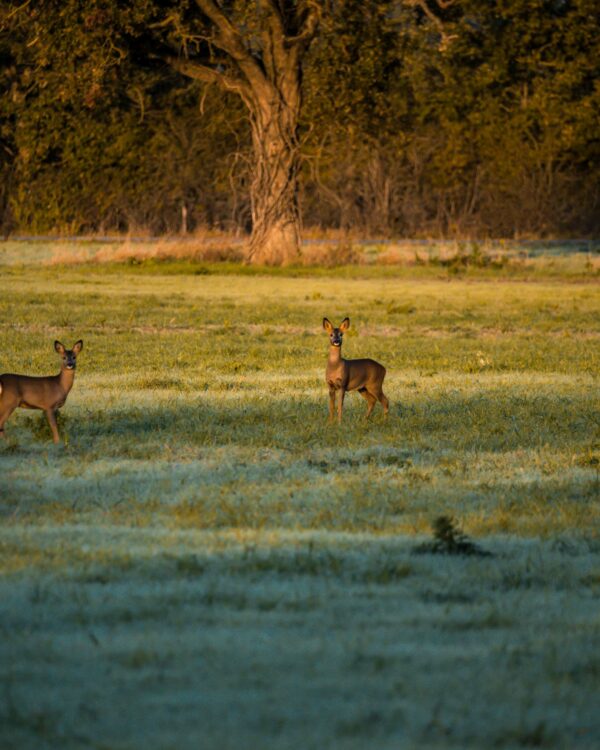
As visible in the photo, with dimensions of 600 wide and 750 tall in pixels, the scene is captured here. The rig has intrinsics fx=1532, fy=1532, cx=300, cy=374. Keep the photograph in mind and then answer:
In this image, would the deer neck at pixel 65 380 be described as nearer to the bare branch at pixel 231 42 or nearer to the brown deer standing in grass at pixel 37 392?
the brown deer standing in grass at pixel 37 392

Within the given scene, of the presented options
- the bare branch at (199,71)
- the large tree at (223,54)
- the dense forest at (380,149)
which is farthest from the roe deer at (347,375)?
the dense forest at (380,149)

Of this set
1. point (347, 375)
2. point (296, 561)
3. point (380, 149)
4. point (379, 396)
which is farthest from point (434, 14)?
point (296, 561)

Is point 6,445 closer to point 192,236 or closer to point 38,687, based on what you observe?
point 38,687

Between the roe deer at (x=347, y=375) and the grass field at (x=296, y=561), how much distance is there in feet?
0.74

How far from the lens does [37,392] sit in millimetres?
9945

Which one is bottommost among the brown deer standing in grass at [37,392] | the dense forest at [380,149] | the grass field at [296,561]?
the grass field at [296,561]

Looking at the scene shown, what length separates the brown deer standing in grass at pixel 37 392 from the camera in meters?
9.82

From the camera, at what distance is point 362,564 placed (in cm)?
689

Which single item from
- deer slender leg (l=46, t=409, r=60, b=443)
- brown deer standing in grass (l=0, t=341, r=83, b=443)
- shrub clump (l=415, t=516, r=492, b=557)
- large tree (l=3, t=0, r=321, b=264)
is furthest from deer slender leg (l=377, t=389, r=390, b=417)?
large tree (l=3, t=0, r=321, b=264)

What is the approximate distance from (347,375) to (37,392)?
2.34 meters

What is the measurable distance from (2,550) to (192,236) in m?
42.5

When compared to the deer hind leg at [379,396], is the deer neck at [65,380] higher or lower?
higher

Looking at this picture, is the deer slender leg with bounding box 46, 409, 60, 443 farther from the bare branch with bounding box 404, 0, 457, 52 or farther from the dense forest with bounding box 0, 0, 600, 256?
the dense forest with bounding box 0, 0, 600, 256

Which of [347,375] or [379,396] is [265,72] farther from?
[347,375]
